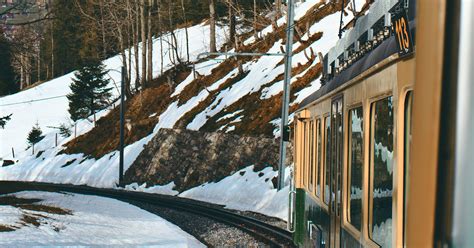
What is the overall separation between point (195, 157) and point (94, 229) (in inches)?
678

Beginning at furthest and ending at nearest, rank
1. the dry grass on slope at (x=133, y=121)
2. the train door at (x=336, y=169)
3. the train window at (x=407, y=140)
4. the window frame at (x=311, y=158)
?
the dry grass on slope at (x=133, y=121), the window frame at (x=311, y=158), the train door at (x=336, y=169), the train window at (x=407, y=140)

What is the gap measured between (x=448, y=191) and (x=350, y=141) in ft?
12.7

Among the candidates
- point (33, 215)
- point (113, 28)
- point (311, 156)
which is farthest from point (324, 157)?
point (113, 28)

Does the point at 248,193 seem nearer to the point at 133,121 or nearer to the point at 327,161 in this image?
the point at 327,161

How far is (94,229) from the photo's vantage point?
18797 mm

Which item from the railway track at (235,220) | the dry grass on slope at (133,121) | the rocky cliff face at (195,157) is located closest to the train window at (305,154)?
the railway track at (235,220)

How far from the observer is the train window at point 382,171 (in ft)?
11.6

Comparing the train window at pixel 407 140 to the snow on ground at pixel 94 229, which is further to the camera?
the snow on ground at pixel 94 229

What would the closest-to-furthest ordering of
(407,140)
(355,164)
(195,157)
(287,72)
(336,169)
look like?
(407,140)
(355,164)
(336,169)
(287,72)
(195,157)

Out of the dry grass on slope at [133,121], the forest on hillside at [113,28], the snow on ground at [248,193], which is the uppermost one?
the forest on hillside at [113,28]

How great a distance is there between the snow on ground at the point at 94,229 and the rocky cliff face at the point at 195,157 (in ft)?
26.7

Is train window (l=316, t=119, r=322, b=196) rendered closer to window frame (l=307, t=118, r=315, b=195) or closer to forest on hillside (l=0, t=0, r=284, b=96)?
window frame (l=307, t=118, r=315, b=195)

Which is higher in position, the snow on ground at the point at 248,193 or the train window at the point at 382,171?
→ the train window at the point at 382,171

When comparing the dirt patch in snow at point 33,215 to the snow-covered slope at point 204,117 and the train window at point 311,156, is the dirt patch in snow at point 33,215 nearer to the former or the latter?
the snow-covered slope at point 204,117
